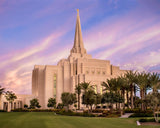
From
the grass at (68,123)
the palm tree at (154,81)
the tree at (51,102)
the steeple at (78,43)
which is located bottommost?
the tree at (51,102)

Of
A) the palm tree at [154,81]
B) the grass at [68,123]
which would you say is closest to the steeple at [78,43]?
the palm tree at [154,81]

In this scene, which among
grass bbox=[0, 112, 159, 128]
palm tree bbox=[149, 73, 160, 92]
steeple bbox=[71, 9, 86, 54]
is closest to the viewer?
grass bbox=[0, 112, 159, 128]

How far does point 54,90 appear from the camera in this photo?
281 ft

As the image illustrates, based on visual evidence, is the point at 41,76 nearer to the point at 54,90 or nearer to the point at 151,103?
the point at 54,90

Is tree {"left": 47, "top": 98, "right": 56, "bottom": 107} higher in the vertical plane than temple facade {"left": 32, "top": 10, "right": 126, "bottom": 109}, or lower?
lower

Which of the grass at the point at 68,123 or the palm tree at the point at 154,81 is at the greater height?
the palm tree at the point at 154,81

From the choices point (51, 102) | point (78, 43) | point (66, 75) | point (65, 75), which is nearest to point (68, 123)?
point (51, 102)

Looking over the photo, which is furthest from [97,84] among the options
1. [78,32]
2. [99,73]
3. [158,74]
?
[158,74]

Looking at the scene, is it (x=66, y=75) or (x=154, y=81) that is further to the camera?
(x=66, y=75)

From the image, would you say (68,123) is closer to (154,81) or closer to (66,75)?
(154,81)

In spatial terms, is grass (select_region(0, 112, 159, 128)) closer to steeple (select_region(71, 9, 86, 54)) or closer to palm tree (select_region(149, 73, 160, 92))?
palm tree (select_region(149, 73, 160, 92))

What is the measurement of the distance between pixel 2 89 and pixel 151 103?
173 feet

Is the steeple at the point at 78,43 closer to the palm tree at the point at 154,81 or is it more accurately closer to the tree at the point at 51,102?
the tree at the point at 51,102

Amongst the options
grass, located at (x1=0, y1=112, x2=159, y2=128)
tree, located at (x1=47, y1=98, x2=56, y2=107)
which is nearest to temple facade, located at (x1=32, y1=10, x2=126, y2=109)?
tree, located at (x1=47, y1=98, x2=56, y2=107)
